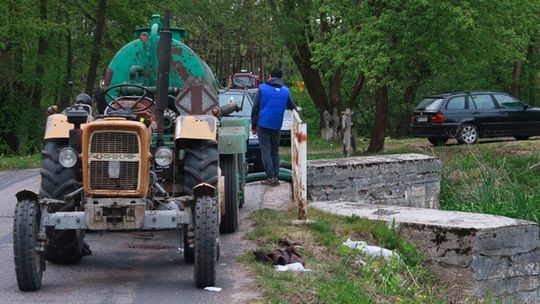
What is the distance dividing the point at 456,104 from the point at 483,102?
0.93m

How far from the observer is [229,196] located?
10.7 metres

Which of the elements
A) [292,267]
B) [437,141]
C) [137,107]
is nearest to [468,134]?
[437,141]

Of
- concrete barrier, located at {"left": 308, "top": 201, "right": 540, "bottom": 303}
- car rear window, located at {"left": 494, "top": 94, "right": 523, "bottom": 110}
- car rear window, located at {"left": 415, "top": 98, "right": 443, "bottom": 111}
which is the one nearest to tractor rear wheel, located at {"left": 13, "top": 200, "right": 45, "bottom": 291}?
concrete barrier, located at {"left": 308, "top": 201, "right": 540, "bottom": 303}

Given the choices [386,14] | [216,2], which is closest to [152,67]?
[386,14]

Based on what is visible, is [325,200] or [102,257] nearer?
[102,257]

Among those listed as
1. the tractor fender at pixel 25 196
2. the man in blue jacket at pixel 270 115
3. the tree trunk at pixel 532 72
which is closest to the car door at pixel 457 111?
the man in blue jacket at pixel 270 115

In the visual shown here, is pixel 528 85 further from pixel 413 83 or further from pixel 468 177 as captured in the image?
pixel 468 177

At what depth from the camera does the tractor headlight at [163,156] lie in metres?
8.13

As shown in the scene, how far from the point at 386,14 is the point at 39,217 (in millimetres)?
14096

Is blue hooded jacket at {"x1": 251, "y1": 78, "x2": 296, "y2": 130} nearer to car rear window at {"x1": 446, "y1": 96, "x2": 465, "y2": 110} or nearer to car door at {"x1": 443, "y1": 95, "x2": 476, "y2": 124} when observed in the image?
car door at {"x1": 443, "y1": 95, "x2": 476, "y2": 124}

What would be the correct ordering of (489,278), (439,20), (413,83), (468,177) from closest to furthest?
(489,278), (468,177), (439,20), (413,83)

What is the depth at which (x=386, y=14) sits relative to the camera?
20531 millimetres

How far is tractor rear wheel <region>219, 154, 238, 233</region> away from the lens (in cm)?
1065

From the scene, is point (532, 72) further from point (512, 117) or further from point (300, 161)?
point (300, 161)
